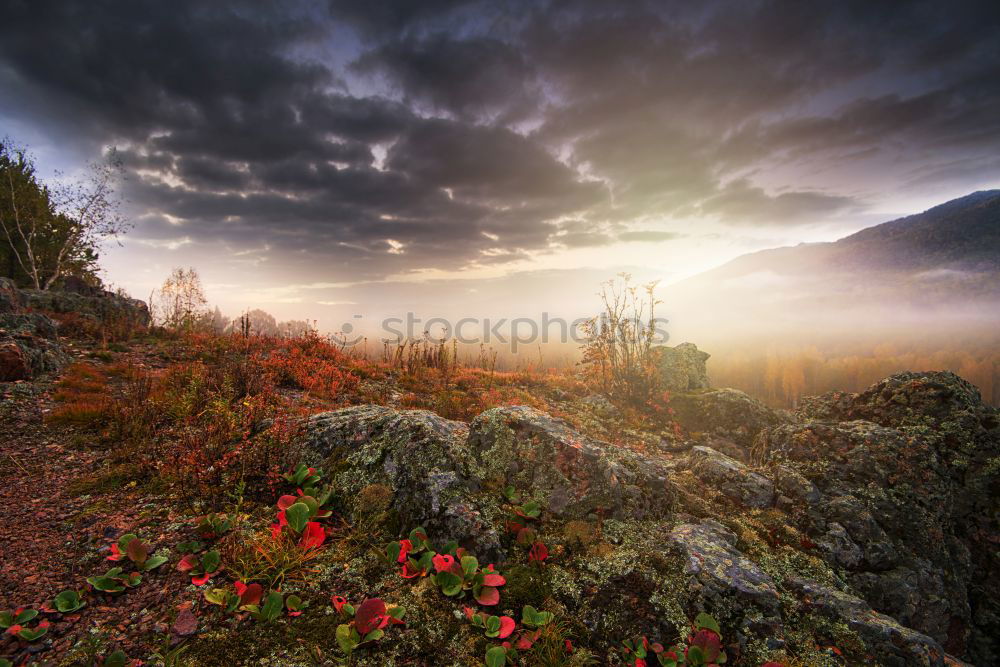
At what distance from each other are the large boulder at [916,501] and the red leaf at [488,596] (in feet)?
15.0

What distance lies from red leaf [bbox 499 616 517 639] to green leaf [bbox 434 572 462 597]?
0.52 m

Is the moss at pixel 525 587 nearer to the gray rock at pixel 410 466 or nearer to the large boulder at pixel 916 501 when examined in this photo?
the gray rock at pixel 410 466

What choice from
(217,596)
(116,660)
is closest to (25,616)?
(116,660)

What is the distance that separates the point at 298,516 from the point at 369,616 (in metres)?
1.66

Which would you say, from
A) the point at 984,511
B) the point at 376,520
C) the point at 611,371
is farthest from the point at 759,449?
the point at 376,520

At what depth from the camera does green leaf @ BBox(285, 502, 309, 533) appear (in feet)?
14.1

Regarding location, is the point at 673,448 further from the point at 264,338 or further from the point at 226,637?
the point at 264,338

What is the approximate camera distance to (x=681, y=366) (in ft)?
47.6

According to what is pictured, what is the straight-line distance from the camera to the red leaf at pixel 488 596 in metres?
3.66

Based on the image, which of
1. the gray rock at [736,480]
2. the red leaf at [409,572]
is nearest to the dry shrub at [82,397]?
the red leaf at [409,572]

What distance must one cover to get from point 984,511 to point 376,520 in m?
9.74

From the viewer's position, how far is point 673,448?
10.0 meters

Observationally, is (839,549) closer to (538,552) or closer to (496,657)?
(538,552)

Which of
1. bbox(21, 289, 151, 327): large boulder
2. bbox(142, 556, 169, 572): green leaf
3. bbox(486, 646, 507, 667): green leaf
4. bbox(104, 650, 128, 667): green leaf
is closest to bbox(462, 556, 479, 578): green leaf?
bbox(486, 646, 507, 667): green leaf
